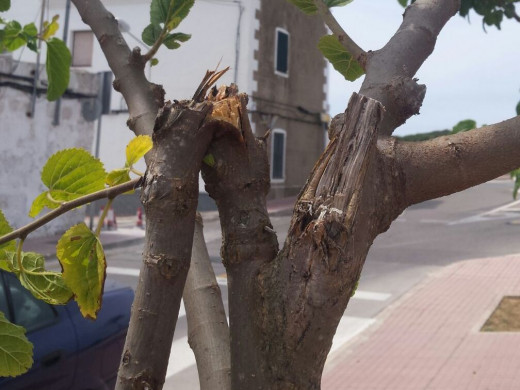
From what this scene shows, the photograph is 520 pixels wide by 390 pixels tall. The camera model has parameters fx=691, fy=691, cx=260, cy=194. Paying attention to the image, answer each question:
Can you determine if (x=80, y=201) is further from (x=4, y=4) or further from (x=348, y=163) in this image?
(x=4, y=4)

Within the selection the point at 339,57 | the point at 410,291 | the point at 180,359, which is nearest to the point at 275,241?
the point at 339,57

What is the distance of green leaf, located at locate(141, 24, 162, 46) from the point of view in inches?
54.4

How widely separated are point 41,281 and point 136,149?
0.83 feet

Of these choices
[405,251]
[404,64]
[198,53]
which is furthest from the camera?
[198,53]

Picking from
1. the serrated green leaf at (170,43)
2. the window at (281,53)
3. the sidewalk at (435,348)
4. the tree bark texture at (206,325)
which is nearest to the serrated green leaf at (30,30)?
the serrated green leaf at (170,43)

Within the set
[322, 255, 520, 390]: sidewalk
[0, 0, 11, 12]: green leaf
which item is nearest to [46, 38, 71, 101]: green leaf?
[0, 0, 11, 12]: green leaf

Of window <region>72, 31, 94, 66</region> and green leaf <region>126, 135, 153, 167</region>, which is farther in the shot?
window <region>72, 31, 94, 66</region>

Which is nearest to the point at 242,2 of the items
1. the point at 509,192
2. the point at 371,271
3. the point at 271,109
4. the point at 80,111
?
the point at 271,109

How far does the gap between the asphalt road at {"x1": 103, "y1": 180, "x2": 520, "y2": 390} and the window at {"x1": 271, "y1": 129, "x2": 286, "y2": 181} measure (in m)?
3.51

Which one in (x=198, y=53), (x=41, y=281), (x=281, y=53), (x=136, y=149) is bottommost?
(x=41, y=281)

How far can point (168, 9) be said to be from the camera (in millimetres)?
1314

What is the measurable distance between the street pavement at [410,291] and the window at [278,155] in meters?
2.29

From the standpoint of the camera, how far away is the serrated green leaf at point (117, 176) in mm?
1034

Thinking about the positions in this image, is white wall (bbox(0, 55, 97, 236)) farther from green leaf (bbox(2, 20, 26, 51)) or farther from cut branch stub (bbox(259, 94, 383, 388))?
cut branch stub (bbox(259, 94, 383, 388))
